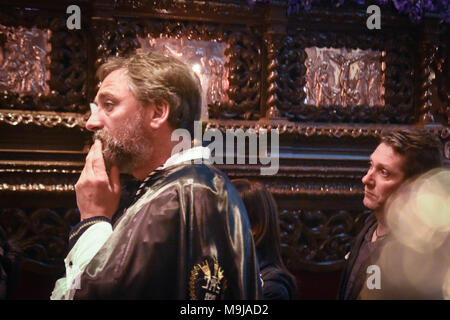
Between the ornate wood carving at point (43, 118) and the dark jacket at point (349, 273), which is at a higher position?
the ornate wood carving at point (43, 118)

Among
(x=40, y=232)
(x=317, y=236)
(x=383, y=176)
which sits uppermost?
(x=383, y=176)

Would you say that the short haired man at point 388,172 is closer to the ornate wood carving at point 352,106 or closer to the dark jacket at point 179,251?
the dark jacket at point 179,251

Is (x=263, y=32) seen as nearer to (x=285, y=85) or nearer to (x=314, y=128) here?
(x=285, y=85)

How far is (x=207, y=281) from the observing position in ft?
5.07

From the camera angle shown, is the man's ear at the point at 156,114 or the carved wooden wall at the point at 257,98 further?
the carved wooden wall at the point at 257,98

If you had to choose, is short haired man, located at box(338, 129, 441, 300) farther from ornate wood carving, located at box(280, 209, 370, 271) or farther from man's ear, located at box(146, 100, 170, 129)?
man's ear, located at box(146, 100, 170, 129)

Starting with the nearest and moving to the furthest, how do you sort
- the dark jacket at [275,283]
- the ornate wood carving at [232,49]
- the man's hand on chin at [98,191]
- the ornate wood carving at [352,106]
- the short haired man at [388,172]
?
the man's hand on chin at [98,191] → the dark jacket at [275,283] → the short haired man at [388,172] → the ornate wood carving at [232,49] → the ornate wood carving at [352,106]

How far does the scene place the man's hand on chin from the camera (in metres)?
1.75

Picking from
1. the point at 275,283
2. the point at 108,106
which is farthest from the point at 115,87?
the point at 275,283

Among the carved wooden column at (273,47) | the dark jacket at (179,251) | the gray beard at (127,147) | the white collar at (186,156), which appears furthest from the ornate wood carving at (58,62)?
the dark jacket at (179,251)

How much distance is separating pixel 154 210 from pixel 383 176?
1.22 m

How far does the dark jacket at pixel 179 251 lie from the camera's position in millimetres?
1528

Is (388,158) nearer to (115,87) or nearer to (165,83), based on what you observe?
(165,83)

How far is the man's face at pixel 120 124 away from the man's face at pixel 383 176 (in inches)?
44.2
